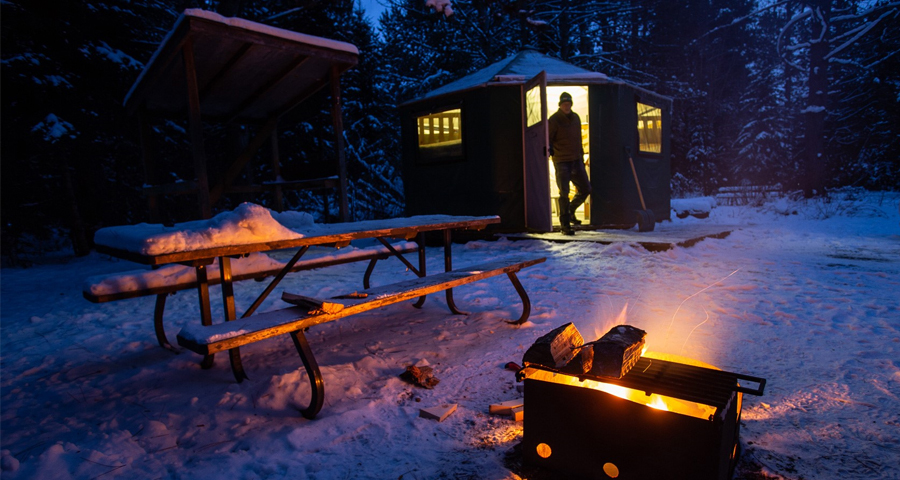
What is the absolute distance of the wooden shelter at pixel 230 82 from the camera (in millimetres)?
4039

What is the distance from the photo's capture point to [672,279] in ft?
16.3

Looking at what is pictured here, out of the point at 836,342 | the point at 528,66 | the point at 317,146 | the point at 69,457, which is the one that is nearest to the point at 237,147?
the point at 317,146

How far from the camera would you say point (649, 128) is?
9.57 metres

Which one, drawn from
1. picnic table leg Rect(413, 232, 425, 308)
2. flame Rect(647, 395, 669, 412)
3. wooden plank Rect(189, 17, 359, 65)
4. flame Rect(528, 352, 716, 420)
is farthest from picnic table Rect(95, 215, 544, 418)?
wooden plank Rect(189, 17, 359, 65)

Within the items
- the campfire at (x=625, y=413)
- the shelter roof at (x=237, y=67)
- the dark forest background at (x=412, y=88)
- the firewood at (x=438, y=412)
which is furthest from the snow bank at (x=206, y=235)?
the dark forest background at (x=412, y=88)

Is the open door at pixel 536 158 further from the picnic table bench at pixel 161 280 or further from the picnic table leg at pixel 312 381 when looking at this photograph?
the picnic table leg at pixel 312 381

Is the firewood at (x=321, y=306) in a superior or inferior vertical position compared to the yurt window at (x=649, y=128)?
inferior

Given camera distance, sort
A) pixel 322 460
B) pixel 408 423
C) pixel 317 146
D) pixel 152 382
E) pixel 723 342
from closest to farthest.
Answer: pixel 322 460 → pixel 408 423 → pixel 152 382 → pixel 723 342 → pixel 317 146

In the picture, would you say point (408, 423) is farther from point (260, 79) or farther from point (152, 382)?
point (260, 79)

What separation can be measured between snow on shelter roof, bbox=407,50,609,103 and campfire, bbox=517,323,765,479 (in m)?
6.81

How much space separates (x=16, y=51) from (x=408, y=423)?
29.6 feet

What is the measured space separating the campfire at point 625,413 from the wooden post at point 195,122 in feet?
12.2

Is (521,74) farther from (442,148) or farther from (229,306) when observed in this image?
(229,306)

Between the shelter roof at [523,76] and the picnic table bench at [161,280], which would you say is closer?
the picnic table bench at [161,280]
